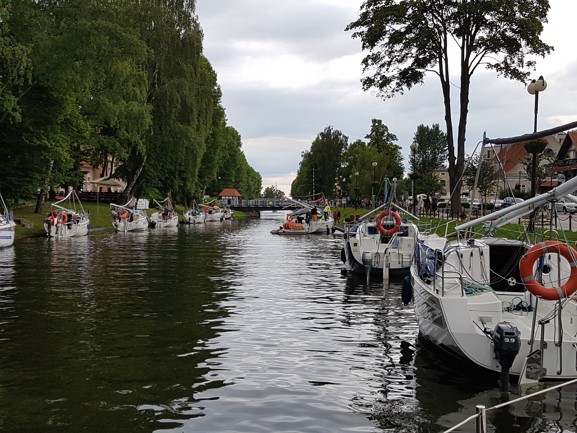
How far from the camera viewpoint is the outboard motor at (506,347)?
9.52m

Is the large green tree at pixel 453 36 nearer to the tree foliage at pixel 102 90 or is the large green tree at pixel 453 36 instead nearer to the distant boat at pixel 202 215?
the tree foliage at pixel 102 90

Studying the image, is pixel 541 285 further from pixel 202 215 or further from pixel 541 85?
pixel 202 215

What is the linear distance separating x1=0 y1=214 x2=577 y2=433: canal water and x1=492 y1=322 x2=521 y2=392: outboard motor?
0.37 meters

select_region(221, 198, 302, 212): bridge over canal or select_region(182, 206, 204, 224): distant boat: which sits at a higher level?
select_region(221, 198, 302, 212): bridge over canal

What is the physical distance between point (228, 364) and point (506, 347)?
4.60 m

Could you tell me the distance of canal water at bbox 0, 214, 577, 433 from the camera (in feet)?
27.8

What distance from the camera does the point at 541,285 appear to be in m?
10.1

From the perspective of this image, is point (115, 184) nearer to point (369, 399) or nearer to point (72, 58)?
point (72, 58)

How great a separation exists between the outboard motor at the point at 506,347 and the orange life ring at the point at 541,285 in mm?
711

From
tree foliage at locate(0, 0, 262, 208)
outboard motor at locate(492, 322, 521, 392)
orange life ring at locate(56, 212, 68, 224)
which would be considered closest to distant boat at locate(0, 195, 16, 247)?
tree foliage at locate(0, 0, 262, 208)

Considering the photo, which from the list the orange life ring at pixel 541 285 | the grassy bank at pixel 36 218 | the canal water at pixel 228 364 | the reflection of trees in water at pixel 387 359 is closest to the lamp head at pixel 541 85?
the canal water at pixel 228 364

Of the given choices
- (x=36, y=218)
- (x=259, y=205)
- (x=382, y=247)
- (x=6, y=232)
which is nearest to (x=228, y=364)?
(x=382, y=247)

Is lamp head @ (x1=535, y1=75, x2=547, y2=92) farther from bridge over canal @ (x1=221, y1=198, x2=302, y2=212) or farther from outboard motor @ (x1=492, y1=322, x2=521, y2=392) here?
bridge over canal @ (x1=221, y1=198, x2=302, y2=212)

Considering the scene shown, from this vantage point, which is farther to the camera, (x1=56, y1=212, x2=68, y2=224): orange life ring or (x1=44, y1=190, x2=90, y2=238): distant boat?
(x1=56, y1=212, x2=68, y2=224): orange life ring
